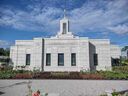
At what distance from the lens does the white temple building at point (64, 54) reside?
1067 inches

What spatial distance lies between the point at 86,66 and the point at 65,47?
180 inches

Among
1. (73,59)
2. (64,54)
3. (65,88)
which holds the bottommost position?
(65,88)

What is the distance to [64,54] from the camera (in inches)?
1085

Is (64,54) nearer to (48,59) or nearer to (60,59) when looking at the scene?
(60,59)

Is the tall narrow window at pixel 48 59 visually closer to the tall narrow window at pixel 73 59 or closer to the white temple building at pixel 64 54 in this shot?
the white temple building at pixel 64 54

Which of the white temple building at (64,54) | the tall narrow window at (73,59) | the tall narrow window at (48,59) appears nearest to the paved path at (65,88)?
the white temple building at (64,54)

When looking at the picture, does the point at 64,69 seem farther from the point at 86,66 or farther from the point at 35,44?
the point at 35,44

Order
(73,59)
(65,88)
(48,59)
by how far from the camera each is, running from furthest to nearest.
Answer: (48,59)
(73,59)
(65,88)

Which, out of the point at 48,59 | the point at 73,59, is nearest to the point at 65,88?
the point at 73,59

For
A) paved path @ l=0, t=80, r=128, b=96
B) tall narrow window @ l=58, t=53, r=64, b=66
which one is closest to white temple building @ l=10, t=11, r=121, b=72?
tall narrow window @ l=58, t=53, r=64, b=66

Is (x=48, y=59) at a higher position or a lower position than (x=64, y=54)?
lower

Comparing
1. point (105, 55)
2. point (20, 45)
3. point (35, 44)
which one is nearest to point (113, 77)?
point (105, 55)

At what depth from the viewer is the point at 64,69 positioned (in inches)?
1061

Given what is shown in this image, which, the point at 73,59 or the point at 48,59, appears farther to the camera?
the point at 48,59
